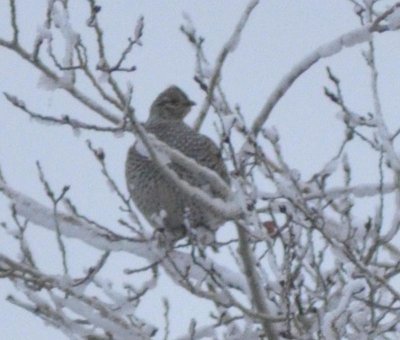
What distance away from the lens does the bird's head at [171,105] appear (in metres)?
8.15

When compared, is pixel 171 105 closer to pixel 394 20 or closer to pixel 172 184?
pixel 172 184

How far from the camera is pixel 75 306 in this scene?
5348 mm

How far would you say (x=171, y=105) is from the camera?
8305 mm

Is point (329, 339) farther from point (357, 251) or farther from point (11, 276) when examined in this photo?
point (11, 276)

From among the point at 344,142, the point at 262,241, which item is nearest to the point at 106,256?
the point at 262,241

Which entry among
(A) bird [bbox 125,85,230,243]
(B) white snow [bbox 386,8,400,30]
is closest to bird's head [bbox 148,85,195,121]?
(A) bird [bbox 125,85,230,243]

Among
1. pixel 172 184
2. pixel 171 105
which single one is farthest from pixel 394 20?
pixel 171 105

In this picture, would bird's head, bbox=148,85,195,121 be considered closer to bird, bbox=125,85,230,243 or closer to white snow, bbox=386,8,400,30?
bird, bbox=125,85,230,243

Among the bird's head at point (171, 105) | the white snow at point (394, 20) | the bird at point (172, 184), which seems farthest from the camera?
the bird's head at point (171, 105)

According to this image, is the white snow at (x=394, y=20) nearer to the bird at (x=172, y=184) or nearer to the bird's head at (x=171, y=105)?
the bird at (x=172, y=184)

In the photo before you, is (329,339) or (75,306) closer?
(329,339)

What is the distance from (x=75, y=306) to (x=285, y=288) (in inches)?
39.6

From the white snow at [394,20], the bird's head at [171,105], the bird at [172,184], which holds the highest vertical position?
the bird's head at [171,105]

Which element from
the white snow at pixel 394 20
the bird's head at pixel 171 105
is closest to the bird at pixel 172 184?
the bird's head at pixel 171 105
